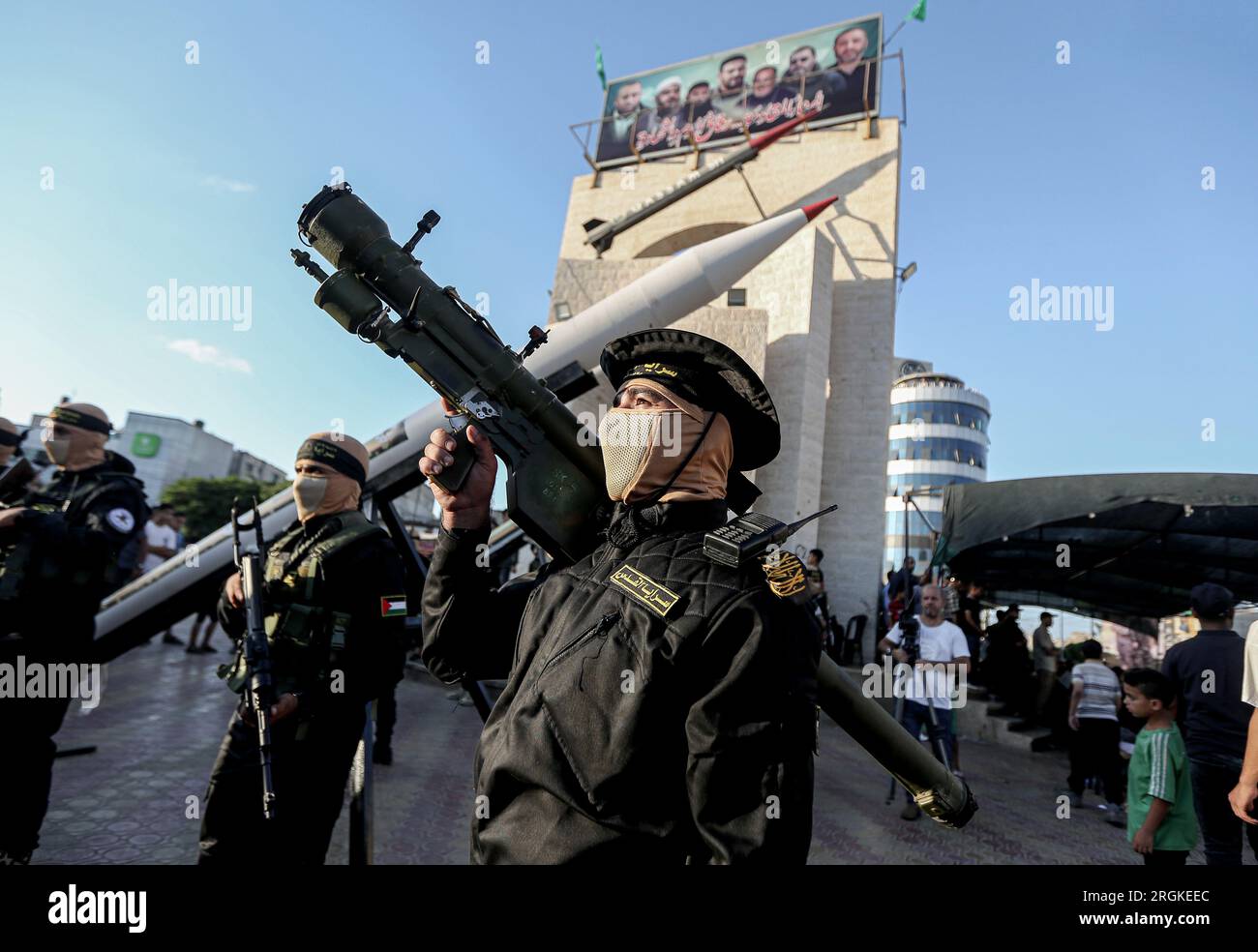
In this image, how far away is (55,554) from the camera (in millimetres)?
3594

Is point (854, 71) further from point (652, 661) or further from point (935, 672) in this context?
point (652, 661)

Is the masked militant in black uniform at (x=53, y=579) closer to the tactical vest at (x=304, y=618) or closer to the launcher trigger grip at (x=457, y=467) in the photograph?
the tactical vest at (x=304, y=618)

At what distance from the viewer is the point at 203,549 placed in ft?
25.8

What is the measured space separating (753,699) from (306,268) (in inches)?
92.3

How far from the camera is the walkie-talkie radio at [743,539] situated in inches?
57.5

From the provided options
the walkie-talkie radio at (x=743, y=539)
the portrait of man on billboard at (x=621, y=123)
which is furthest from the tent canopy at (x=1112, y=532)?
the portrait of man on billboard at (x=621, y=123)

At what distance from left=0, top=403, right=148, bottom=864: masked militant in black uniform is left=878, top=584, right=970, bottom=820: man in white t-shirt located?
21.0 feet

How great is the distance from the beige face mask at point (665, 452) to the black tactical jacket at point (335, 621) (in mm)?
1982

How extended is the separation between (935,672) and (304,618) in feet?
18.4

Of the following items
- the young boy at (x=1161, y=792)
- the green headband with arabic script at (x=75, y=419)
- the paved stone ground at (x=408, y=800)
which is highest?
the green headband with arabic script at (x=75, y=419)

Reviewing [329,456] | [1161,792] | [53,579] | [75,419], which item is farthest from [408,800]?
[1161,792]

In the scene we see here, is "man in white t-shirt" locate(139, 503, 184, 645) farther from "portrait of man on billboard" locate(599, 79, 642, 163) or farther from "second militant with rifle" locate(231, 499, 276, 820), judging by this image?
"portrait of man on billboard" locate(599, 79, 642, 163)

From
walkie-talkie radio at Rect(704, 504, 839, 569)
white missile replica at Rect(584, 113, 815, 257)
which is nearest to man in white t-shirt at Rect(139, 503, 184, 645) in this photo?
walkie-talkie radio at Rect(704, 504, 839, 569)
